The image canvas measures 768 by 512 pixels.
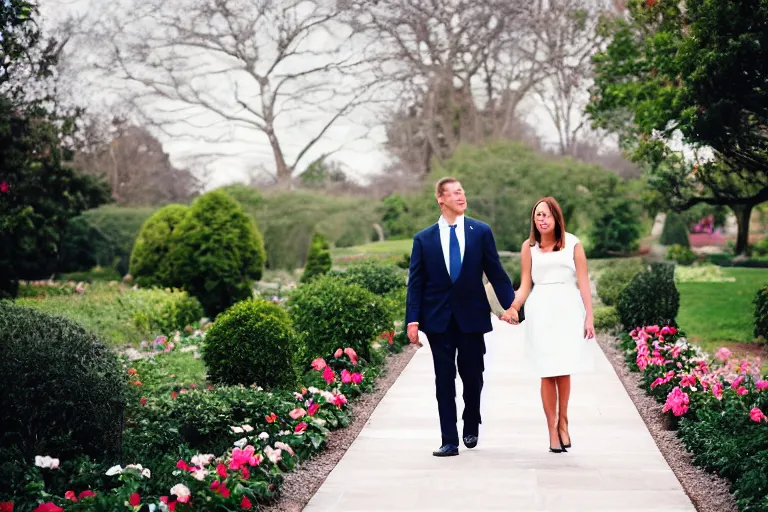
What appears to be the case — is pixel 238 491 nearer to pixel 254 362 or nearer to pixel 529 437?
pixel 529 437

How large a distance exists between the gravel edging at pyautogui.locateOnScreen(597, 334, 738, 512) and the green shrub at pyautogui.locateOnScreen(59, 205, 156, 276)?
2202 centimetres

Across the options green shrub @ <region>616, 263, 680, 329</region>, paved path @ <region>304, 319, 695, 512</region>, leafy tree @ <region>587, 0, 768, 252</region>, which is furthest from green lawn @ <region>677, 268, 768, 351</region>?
paved path @ <region>304, 319, 695, 512</region>

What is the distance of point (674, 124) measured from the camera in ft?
45.8

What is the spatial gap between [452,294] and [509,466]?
1089mm

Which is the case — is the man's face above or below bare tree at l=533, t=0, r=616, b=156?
below

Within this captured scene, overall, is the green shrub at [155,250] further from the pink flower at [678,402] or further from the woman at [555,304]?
the woman at [555,304]

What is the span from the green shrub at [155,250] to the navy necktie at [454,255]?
465 inches

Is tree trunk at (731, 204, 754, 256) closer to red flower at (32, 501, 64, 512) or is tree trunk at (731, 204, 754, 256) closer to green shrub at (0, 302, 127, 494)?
green shrub at (0, 302, 127, 494)

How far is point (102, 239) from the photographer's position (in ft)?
96.3

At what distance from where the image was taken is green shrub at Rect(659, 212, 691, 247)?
33.4 metres

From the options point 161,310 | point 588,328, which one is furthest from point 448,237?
point 161,310

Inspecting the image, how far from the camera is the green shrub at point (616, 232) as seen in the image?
32.4 meters

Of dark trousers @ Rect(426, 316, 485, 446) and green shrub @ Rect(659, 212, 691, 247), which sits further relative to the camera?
green shrub @ Rect(659, 212, 691, 247)

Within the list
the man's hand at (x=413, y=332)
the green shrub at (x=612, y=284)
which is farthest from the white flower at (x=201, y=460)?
the green shrub at (x=612, y=284)
